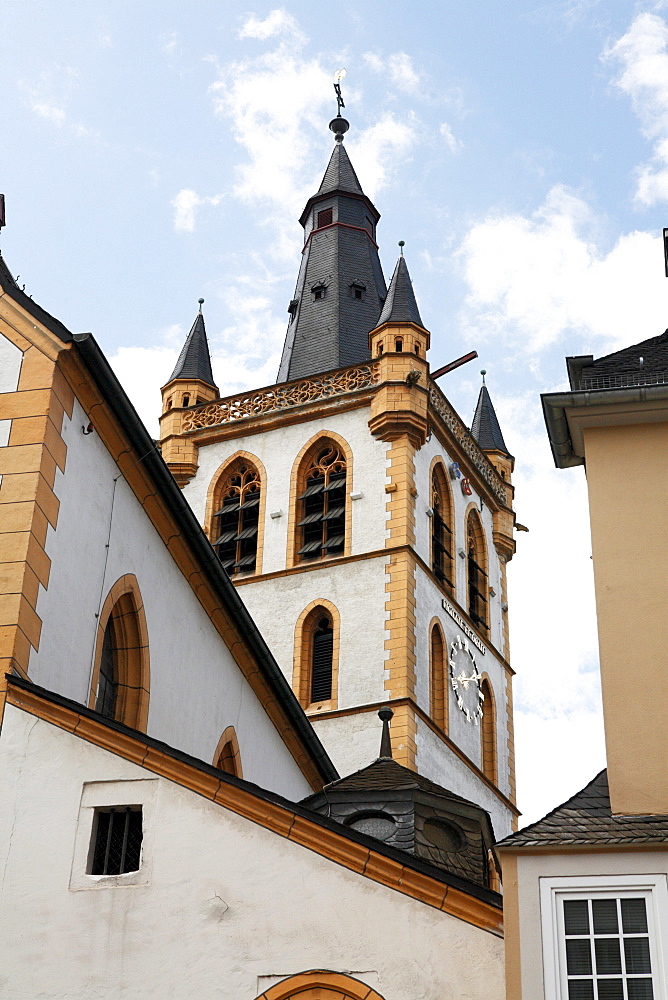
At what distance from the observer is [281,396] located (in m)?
40.6

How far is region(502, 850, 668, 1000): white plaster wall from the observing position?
11.4m

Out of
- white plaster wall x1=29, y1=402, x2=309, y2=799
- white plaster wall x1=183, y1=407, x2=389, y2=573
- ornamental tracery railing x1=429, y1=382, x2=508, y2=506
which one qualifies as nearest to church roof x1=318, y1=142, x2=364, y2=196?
ornamental tracery railing x1=429, y1=382, x2=508, y2=506

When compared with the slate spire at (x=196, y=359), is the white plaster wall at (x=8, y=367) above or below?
below

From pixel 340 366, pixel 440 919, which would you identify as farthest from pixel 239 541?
pixel 440 919

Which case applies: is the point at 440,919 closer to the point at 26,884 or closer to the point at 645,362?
the point at 26,884

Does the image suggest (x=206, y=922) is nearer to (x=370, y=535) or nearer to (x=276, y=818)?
(x=276, y=818)

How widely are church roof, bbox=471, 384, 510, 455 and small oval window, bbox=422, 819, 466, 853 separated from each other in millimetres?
27784

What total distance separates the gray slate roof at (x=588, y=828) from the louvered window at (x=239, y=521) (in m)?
26.3

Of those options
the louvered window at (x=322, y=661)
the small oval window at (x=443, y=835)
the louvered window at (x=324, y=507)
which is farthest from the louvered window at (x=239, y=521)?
the small oval window at (x=443, y=835)

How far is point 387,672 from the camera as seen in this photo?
3453cm

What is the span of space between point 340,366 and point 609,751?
96.6 ft

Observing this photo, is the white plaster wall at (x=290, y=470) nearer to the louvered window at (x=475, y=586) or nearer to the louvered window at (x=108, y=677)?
the louvered window at (x=475, y=586)

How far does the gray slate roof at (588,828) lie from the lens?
461 inches

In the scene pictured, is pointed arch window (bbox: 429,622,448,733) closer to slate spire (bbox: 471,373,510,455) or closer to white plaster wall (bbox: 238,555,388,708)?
white plaster wall (bbox: 238,555,388,708)
